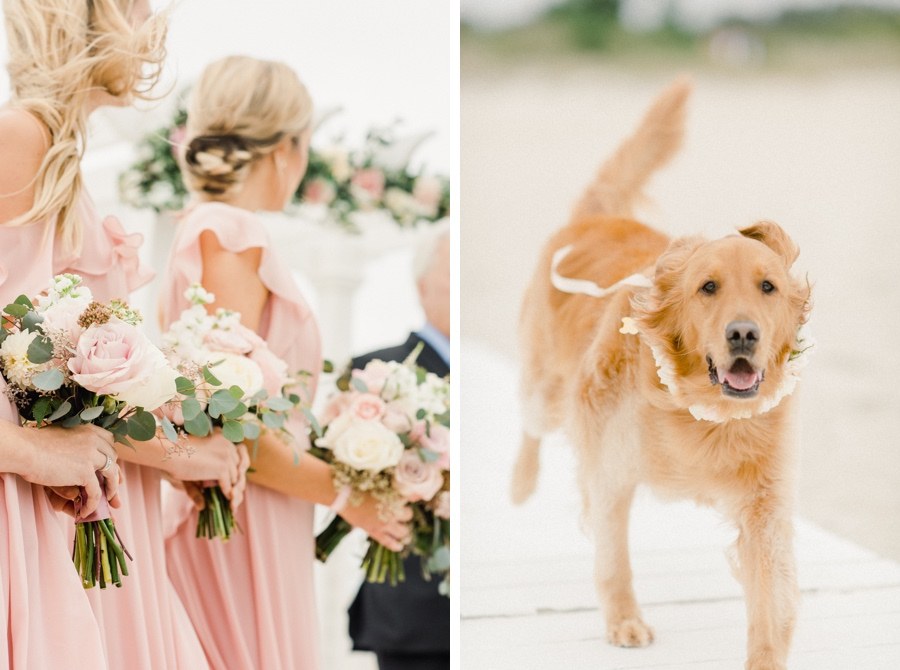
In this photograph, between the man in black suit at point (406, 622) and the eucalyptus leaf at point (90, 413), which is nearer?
the eucalyptus leaf at point (90, 413)

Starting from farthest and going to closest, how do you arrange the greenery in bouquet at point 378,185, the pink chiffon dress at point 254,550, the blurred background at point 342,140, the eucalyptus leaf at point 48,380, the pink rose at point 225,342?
the greenery in bouquet at point 378,185, the blurred background at point 342,140, the pink chiffon dress at point 254,550, the pink rose at point 225,342, the eucalyptus leaf at point 48,380

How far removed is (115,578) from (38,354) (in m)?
0.39

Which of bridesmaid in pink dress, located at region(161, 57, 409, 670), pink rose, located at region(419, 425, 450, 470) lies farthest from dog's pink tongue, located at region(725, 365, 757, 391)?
bridesmaid in pink dress, located at region(161, 57, 409, 670)

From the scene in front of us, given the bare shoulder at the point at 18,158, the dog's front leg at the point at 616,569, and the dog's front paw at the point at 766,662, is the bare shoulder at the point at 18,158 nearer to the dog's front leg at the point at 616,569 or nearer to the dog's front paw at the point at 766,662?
the dog's front leg at the point at 616,569

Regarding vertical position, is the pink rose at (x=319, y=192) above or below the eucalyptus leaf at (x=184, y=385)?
above

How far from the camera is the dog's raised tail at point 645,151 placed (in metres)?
1.84

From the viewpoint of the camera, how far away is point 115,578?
1.53 meters

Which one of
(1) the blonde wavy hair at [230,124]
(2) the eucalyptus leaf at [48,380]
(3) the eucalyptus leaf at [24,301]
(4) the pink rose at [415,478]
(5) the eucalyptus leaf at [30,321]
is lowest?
(4) the pink rose at [415,478]

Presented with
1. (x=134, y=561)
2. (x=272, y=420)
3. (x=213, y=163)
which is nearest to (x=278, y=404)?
(x=272, y=420)

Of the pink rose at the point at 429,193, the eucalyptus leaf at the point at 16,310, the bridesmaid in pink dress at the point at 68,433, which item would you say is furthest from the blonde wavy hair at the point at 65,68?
the pink rose at the point at 429,193

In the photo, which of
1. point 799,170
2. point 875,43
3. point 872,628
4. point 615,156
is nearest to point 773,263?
point 799,170

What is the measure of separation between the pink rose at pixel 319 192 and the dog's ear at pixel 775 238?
3.06ft

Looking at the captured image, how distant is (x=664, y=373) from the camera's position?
173 cm

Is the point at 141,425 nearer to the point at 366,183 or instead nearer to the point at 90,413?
the point at 90,413
